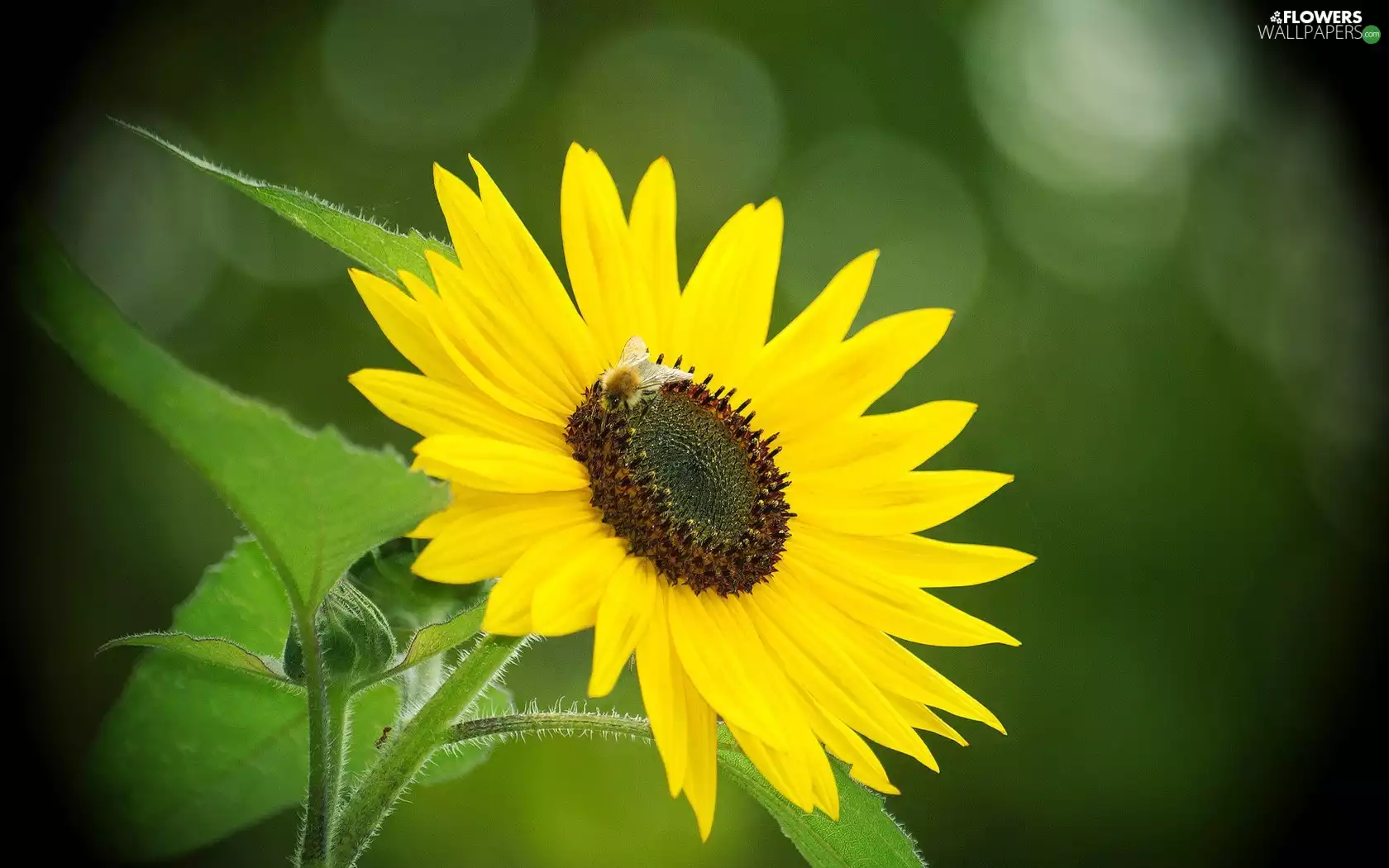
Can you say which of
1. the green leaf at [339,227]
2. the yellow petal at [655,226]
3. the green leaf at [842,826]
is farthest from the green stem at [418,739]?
the yellow petal at [655,226]

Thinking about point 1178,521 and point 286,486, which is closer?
point 286,486

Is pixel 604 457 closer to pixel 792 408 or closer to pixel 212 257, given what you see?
pixel 792 408

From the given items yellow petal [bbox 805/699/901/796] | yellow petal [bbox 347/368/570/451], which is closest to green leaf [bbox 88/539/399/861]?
yellow petal [bbox 347/368/570/451]

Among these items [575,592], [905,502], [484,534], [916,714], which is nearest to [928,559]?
[905,502]

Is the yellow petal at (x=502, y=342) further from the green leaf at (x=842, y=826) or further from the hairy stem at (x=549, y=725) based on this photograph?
the green leaf at (x=842, y=826)

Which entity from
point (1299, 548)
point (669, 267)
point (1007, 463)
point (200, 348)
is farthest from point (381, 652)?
point (1299, 548)
